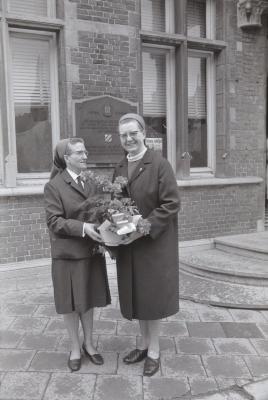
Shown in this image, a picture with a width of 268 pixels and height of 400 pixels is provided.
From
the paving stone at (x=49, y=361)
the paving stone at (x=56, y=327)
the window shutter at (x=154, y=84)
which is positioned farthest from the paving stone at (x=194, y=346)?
the window shutter at (x=154, y=84)

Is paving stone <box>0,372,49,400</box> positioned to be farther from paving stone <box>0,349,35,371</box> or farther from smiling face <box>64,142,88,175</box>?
smiling face <box>64,142,88,175</box>

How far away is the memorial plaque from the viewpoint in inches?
238

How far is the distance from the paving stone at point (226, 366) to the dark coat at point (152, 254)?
0.58 m

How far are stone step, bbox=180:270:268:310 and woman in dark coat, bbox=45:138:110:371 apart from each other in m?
1.99

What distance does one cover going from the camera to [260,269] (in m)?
5.70

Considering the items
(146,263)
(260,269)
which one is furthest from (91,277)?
(260,269)

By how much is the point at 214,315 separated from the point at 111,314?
1.13m

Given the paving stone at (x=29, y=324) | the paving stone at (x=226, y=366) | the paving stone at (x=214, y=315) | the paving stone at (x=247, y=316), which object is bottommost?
the paving stone at (x=247, y=316)

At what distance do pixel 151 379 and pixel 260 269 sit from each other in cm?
290

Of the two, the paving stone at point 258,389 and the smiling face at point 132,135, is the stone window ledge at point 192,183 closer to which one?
the smiling face at point 132,135

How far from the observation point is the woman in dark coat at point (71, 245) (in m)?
3.22

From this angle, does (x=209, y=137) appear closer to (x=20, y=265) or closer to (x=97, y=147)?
(x=97, y=147)

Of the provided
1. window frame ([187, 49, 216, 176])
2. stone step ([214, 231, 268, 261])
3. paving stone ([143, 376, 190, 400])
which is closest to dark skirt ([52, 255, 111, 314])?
paving stone ([143, 376, 190, 400])

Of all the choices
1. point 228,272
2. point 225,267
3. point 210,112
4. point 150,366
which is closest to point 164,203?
point 150,366
